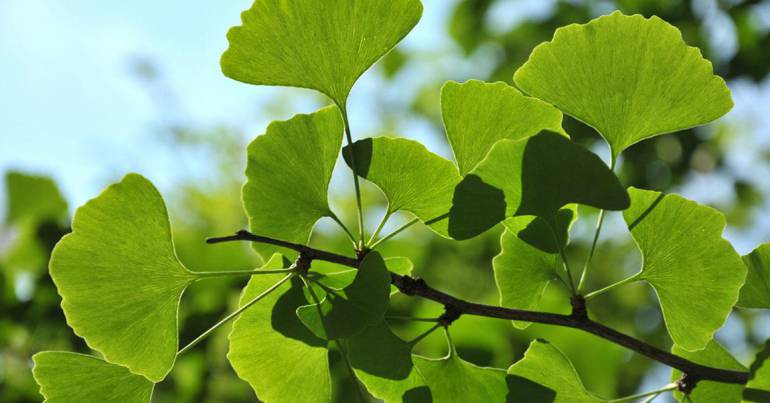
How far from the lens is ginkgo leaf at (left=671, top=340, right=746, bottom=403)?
461 mm

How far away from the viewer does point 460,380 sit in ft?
1.55

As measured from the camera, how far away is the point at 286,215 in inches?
18.7

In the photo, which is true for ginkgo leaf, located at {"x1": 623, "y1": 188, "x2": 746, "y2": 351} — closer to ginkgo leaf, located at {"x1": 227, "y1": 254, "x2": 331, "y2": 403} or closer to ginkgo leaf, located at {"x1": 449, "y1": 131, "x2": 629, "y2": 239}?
ginkgo leaf, located at {"x1": 449, "y1": 131, "x2": 629, "y2": 239}

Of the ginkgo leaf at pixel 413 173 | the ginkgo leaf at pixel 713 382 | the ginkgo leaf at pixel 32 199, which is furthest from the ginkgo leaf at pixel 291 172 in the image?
the ginkgo leaf at pixel 32 199

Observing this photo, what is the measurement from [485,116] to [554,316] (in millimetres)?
128

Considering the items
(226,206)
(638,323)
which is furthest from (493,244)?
(226,206)

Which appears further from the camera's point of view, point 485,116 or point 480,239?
point 480,239

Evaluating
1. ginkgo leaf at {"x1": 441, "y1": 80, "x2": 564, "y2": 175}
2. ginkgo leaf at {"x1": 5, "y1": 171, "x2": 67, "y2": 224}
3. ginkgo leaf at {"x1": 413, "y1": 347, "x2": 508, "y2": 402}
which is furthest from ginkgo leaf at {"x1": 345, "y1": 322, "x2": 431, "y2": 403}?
ginkgo leaf at {"x1": 5, "y1": 171, "x2": 67, "y2": 224}

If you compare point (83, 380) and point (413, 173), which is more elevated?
point (413, 173)

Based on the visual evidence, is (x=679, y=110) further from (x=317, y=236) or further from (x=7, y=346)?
(x=317, y=236)

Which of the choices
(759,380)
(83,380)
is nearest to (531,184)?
(759,380)

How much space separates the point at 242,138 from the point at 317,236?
2.18 m

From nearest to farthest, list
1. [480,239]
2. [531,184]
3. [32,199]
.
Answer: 1. [531,184]
2. [32,199]
3. [480,239]

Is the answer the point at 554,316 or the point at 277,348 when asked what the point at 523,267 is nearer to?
the point at 554,316
